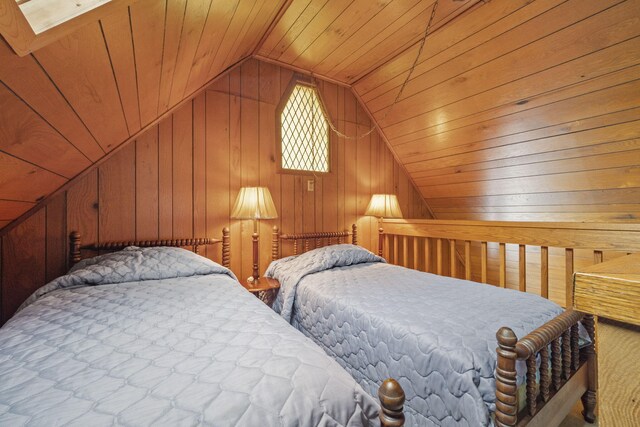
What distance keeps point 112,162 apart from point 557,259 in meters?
3.58

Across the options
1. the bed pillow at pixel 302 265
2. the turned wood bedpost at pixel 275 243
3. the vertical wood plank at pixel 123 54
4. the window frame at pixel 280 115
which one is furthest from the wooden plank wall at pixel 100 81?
the bed pillow at pixel 302 265

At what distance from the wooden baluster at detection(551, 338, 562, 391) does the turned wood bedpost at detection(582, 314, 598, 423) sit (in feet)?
1.12

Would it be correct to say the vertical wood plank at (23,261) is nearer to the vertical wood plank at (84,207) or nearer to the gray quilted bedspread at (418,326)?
the vertical wood plank at (84,207)

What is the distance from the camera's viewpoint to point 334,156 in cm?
278

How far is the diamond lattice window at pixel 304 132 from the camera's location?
8.35ft

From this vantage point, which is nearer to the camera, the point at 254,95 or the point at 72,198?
the point at 72,198

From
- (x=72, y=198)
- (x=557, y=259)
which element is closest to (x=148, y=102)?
(x=72, y=198)

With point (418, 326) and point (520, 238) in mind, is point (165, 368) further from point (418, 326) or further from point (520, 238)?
point (520, 238)

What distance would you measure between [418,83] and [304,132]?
1070 millimetres

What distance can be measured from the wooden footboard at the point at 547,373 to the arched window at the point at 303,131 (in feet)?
6.70

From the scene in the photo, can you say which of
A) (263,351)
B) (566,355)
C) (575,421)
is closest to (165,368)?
(263,351)

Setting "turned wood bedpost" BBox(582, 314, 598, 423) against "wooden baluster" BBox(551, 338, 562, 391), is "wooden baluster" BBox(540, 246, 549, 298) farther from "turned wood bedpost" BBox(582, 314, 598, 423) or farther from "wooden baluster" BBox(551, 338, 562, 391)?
"wooden baluster" BBox(551, 338, 562, 391)

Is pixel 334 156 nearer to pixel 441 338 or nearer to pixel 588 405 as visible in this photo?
pixel 441 338

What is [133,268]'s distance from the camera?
1.50m
